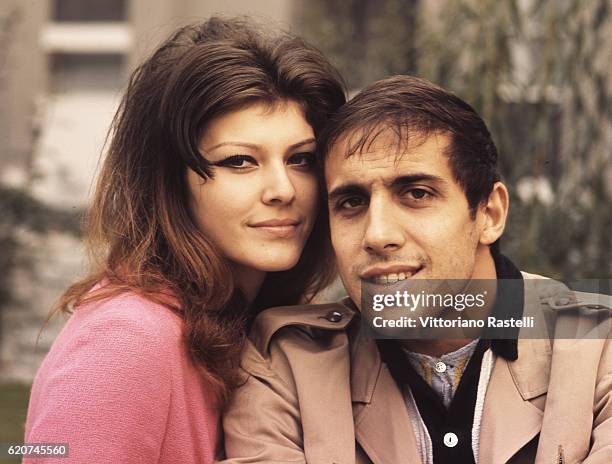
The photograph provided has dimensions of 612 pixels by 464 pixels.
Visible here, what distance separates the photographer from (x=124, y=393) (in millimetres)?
2152

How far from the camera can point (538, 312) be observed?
2385 millimetres

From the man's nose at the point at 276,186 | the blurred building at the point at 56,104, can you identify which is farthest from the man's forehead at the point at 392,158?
the blurred building at the point at 56,104

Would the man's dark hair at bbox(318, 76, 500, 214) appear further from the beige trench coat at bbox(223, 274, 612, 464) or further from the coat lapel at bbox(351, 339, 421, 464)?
the coat lapel at bbox(351, 339, 421, 464)

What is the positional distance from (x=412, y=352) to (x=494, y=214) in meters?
0.41

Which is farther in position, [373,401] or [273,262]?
[273,262]

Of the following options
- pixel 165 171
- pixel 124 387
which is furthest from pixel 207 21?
pixel 124 387

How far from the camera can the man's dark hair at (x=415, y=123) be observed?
2.36 meters

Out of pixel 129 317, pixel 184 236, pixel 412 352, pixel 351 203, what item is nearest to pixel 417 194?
pixel 351 203

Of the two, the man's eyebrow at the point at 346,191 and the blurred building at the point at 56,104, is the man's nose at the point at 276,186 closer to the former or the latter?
the man's eyebrow at the point at 346,191

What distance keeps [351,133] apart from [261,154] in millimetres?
235

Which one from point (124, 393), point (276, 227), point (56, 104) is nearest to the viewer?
point (124, 393)

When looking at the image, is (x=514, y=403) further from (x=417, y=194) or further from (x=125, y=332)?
(x=125, y=332)

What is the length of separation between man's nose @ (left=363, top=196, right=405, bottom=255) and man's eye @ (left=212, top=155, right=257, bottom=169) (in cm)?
34

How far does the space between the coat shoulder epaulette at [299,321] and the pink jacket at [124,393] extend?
21 cm
